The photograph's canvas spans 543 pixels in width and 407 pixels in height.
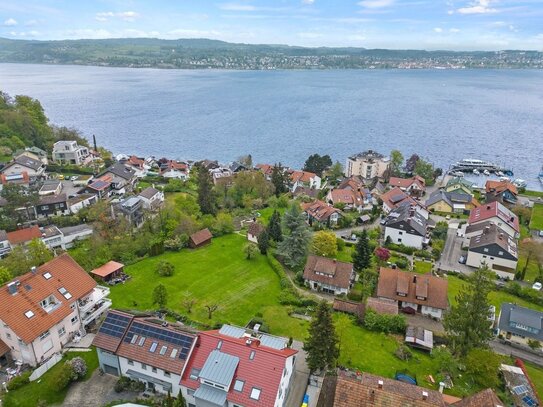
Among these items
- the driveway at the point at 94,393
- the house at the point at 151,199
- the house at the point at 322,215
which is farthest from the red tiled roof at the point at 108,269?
the house at the point at 322,215

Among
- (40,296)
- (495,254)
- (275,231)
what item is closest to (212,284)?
(275,231)

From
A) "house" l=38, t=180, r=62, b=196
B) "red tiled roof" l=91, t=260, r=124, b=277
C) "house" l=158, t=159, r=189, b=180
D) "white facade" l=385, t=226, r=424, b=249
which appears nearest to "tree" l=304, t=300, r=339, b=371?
"red tiled roof" l=91, t=260, r=124, b=277

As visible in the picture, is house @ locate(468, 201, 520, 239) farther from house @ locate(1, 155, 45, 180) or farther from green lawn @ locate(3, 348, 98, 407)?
house @ locate(1, 155, 45, 180)

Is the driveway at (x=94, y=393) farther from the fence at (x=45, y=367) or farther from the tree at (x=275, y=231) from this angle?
the tree at (x=275, y=231)

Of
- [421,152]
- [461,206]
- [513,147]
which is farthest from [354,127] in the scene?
[461,206]

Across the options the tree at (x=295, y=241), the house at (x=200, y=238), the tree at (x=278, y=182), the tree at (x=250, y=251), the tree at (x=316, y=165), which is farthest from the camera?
the tree at (x=316, y=165)

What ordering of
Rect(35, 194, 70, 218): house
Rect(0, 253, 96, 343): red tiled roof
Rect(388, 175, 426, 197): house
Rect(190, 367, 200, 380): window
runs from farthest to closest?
Rect(388, 175, 426, 197): house, Rect(35, 194, 70, 218): house, Rect(0, 253, 96, 343): red tiled roof, Rect(190, 367, 200, 380): window

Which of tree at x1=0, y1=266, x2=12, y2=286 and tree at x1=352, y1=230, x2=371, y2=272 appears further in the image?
tree at x1=352, y1=230, x2=371, y2=272
